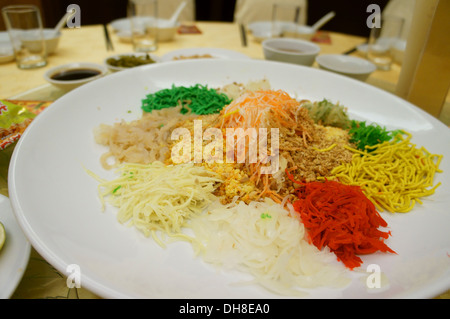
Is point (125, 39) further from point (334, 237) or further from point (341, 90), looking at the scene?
point (334, 237)

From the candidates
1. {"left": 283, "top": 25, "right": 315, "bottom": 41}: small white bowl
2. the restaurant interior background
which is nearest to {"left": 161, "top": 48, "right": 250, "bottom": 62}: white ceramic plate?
{"left": 283, "top": 25, "right": 315, "bottom": 41}: small white bowl

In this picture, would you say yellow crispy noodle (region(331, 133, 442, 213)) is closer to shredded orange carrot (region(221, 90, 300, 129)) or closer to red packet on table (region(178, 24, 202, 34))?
shredded orange carrot (region(221, 90, 300, 129))

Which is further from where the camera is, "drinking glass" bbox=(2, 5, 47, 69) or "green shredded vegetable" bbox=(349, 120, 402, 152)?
"drinking glass" bbox=(2, 5, 47, 69)

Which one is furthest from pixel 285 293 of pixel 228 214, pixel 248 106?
pixel 248 106

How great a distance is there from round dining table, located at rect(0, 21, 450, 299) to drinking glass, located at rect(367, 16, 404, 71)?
0.14m

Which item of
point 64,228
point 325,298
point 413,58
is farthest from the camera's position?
point 413,58

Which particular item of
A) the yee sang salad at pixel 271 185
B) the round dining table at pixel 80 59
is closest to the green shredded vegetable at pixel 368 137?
the yee sang salad at pixel 271 185

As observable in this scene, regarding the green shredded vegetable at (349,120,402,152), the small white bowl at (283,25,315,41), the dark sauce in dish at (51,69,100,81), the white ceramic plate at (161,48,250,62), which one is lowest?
the green shredded vegetable at (349,120,402,152)

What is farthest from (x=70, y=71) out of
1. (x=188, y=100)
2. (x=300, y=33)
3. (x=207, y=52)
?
(x=300, y=33)

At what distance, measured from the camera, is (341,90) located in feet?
7.91

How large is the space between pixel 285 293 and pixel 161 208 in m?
0.68

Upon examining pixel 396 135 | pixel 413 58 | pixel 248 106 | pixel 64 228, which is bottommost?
pixel 64 228

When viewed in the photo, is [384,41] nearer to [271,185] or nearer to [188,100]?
[188,100]

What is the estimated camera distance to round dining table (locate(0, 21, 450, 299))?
1.13m
